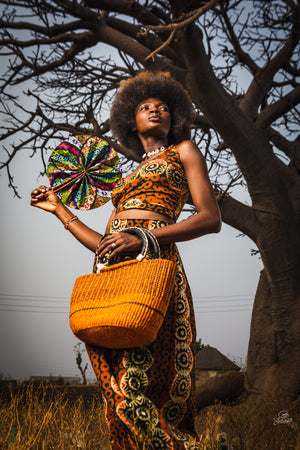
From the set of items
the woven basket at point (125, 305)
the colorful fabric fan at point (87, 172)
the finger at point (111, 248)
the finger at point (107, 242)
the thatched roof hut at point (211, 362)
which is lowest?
the thatched roof hut at point (211, 362)

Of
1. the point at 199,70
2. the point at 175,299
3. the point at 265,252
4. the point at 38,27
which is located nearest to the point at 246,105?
the point at 199,70

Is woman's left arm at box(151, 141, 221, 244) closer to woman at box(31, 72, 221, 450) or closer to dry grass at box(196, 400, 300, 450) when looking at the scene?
woman at box(31, 72, 221, 450)

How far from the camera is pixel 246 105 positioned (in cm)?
538

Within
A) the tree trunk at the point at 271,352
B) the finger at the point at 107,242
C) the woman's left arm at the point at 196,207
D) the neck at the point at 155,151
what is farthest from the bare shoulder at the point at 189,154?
the tree trunk at the point at 271,352

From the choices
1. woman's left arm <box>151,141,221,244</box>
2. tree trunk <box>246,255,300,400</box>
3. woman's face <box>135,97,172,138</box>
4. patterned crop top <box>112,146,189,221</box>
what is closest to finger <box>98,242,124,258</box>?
woman's left arm <box>151,141,221,244</box>

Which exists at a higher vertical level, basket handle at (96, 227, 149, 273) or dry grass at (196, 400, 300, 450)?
basket handle at (96, 227, 149, 273)

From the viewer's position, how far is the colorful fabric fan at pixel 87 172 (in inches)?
90.5

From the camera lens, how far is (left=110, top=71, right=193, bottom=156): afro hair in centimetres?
246

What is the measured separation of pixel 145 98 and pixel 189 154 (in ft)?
2.26

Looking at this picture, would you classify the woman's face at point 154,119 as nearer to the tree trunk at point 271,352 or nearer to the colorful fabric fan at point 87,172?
the colorful fabric fan at point 87,172

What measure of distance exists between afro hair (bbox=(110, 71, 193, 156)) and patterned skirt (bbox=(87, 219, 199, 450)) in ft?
2.64

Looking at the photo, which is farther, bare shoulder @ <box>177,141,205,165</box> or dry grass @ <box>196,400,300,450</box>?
dry grass @ <box>196,400,300,450</box>

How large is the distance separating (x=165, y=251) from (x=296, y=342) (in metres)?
3.54

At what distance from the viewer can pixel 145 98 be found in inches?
98.8
